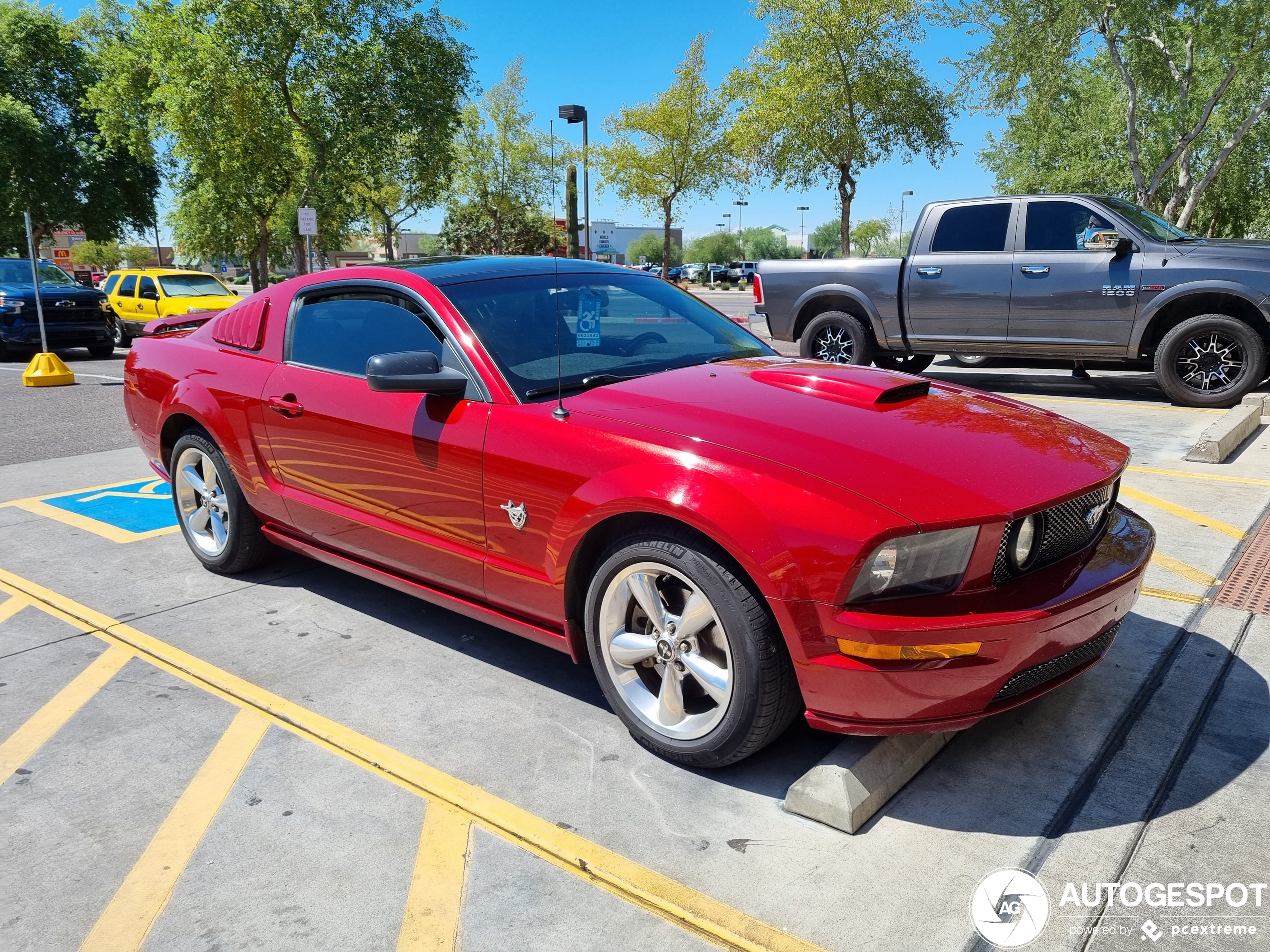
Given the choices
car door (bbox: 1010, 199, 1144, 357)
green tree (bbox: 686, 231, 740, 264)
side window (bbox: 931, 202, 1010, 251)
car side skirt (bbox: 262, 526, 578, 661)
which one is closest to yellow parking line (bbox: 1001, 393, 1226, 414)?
car door (bbox: 1010, 199, 1144, 357)

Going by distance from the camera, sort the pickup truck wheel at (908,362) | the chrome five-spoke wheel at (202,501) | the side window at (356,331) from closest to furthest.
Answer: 1. the side window at (356,331)
2. the chrome five-spoke wheel at (202,501)
3. the pickup truck wheel at (908,362)

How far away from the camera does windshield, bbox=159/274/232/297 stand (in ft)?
59.4

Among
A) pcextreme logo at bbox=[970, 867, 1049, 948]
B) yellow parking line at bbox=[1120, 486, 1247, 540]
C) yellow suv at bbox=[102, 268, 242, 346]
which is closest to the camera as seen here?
pcextreme logo at bbox=[970, 867, 1049, 948]

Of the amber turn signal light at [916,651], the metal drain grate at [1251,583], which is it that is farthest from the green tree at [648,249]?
the amber turn signal light at [916,651]

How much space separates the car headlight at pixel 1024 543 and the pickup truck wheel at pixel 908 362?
27.7 feet

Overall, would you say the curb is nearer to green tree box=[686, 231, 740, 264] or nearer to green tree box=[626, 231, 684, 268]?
green tree box=[626, 231, 684, 268]

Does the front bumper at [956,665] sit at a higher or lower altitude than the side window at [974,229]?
lower

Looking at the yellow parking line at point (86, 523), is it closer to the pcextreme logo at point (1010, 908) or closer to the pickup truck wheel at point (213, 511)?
the pickup truck wheel at point (213, 511)

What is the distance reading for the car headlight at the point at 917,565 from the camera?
242 centimetres

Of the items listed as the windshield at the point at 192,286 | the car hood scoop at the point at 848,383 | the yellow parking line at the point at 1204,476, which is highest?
the windshield at the point at 192,286

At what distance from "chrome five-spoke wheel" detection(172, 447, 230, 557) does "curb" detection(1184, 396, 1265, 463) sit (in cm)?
626

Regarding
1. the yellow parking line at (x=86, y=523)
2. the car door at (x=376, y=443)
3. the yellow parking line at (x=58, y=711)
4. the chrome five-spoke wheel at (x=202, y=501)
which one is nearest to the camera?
the yellow parking line at (x=58, y=711)

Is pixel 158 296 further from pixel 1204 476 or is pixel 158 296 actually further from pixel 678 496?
pixel 678 496

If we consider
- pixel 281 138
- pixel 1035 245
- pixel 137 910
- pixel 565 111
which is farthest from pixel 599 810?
pixel 281 138
